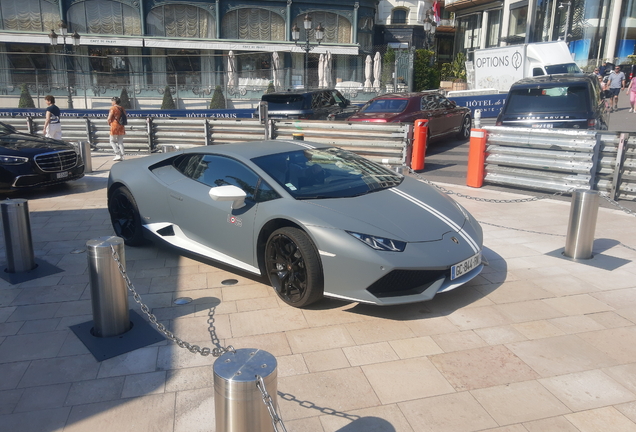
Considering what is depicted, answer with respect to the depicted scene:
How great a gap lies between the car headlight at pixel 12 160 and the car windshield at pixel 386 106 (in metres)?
8.57

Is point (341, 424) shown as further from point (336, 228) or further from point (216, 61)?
point (216, 61)

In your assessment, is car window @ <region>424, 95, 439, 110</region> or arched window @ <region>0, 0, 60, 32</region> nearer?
car window @ <region>424, 95, 439, 110</region>

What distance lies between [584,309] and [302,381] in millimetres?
2734

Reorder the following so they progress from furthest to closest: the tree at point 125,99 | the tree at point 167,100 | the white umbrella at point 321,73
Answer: the white umbrella at point 321,73 → the tree at point 125,99 → the tree at point 167,100

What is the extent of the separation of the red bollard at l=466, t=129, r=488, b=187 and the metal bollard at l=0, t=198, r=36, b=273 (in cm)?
738

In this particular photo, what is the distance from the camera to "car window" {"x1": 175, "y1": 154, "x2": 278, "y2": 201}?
16.7 feet

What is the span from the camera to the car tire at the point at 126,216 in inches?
251

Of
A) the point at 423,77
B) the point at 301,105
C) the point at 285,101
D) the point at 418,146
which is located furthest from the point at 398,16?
the point at 418,146

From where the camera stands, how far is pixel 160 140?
46.4 feet

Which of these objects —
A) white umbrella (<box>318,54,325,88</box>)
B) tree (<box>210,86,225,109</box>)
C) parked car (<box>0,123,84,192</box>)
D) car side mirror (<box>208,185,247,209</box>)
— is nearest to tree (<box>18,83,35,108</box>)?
tree (<box>210,86,225,109</box>)

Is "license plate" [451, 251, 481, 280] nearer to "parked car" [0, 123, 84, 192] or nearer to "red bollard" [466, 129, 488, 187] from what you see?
"red bollard" [466, 129, 488, 187]

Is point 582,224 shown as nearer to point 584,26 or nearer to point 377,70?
point 377,70

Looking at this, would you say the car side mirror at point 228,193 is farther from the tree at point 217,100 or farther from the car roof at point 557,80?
the tree at point 217,100

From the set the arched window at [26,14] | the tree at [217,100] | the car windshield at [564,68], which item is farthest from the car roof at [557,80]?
the arched window at [26,14]
